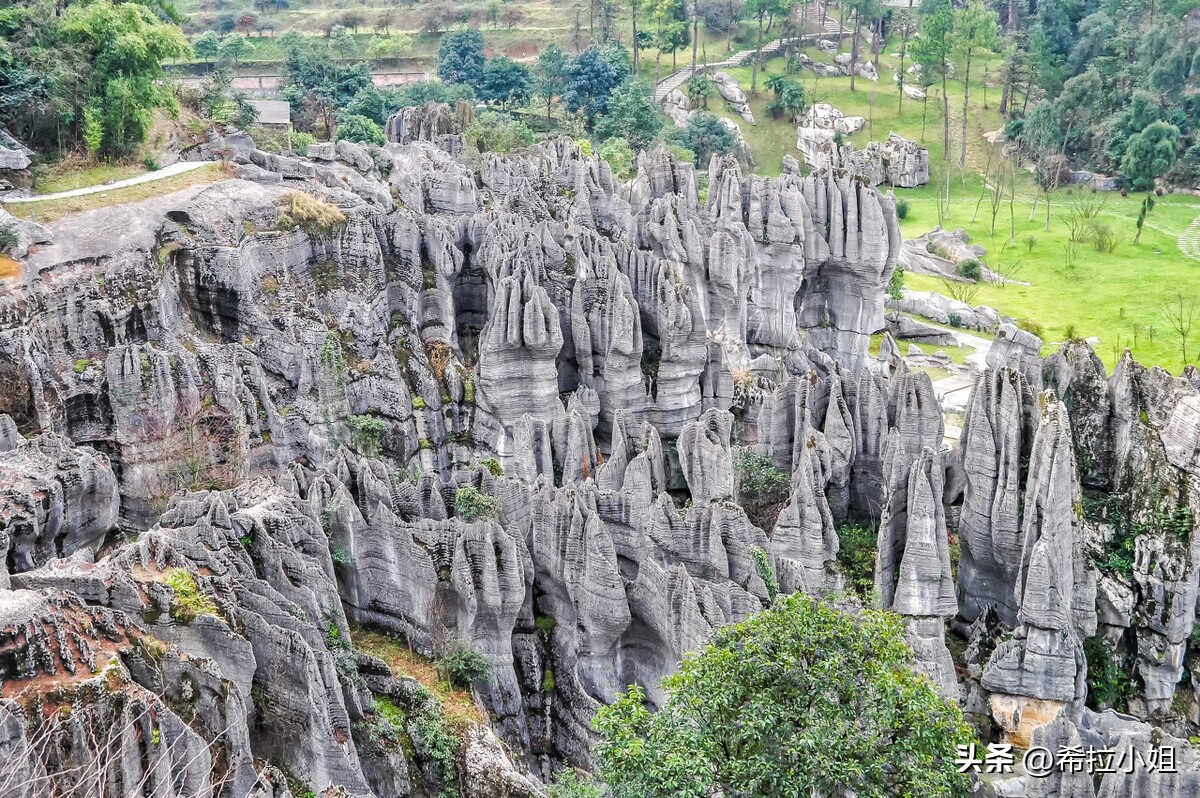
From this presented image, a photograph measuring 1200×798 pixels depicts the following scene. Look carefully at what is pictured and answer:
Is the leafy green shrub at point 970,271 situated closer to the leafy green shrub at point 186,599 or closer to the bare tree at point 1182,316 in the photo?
the bare tree at point 1182,316

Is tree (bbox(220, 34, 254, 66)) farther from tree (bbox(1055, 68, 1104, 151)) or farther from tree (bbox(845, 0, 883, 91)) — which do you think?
tree (bbox(1055, 68, 1104, 151))

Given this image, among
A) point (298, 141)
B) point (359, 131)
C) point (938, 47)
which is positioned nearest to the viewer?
point (298, 141)

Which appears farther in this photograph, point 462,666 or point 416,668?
point 416,668

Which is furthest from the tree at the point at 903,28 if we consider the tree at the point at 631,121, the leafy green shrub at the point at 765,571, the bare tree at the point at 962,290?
the leafy green shrub at the point at 765,571

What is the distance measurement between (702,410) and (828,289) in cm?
1363

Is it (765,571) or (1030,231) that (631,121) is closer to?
(1030,231)

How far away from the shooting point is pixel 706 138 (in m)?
99.2

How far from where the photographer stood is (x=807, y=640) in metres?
23.1

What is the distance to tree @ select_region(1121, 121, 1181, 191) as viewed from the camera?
90.9 meters

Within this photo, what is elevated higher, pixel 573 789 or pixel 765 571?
pixel 765 571

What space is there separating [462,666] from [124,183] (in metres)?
32.8

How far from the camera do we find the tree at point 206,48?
10675cm

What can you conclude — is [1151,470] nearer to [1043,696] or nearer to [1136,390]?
[1136,390]

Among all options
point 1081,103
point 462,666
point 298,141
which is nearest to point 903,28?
point 1081,103
